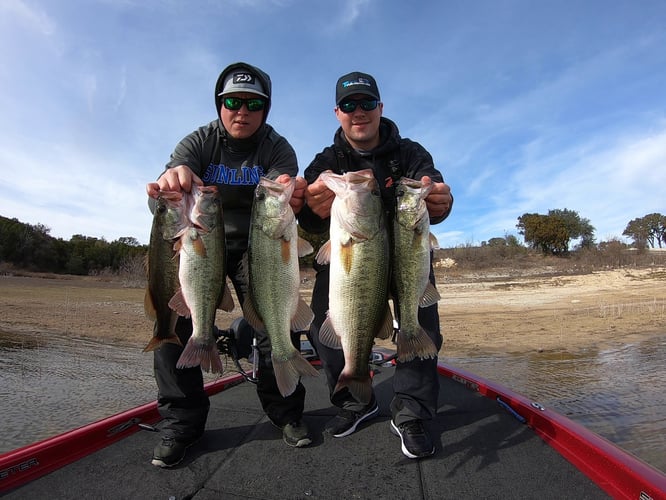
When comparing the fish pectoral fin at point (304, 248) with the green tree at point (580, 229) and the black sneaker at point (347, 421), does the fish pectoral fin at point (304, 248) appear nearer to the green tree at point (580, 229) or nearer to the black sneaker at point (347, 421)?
the black sneaker at point (347, 421)

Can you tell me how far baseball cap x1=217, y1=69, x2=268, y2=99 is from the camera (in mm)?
3654

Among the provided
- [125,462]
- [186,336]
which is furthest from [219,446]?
[186,336]

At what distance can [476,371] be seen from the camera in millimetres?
8164

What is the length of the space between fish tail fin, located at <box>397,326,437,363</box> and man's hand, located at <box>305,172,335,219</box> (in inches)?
45.7

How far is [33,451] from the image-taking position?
284 cm

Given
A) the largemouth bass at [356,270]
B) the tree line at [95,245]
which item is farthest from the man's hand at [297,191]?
the tree line at [95,245]

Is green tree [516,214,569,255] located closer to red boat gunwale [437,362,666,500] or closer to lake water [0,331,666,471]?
→ lake water [0,331,666,471]

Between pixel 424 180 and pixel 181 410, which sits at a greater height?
pixel 424 180

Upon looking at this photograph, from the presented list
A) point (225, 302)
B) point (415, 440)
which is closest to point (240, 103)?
point (225, 302)

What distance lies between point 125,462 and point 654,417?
619cm

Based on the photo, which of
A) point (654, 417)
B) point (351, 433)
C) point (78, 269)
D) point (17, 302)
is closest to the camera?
point (351, 433)

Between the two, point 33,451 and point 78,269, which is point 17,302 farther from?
point 78,269

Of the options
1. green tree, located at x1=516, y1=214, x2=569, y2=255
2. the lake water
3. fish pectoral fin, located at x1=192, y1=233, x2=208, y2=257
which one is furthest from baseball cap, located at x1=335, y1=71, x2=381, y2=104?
green tree, located at x1=516, y1=214, x2=569, y2=255

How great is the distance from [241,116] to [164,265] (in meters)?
1.56
